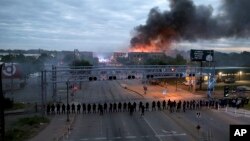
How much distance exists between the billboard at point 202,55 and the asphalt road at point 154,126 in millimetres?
27876

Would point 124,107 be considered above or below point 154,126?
above

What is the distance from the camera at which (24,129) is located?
3447 cm

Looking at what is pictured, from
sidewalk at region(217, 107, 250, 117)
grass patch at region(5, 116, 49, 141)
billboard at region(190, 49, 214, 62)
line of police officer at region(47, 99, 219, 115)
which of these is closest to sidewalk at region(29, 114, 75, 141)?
grass patch at region(5, 116, 49, 141)

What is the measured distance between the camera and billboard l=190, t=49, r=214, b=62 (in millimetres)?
73188

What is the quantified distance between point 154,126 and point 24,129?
12.0 m

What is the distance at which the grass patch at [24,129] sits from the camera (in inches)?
1227

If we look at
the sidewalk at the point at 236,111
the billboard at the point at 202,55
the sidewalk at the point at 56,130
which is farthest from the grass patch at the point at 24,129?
the billboard at the point at 202,55

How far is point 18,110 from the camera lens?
47.6 meters

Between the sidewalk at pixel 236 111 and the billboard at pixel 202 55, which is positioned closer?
the sidewalk at pixel 236 111

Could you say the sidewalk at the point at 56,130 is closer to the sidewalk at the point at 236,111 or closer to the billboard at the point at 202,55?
the sidewalk at the point at 236,111

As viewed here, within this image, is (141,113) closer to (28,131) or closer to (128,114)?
(128,114)

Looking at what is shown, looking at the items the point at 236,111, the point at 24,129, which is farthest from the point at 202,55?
Answer: the point at 24,129

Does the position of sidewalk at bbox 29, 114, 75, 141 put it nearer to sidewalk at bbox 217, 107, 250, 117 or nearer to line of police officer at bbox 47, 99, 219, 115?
line of police officer at bbox 47, 99, 219, 115

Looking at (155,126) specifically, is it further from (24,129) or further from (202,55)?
(202,55)
